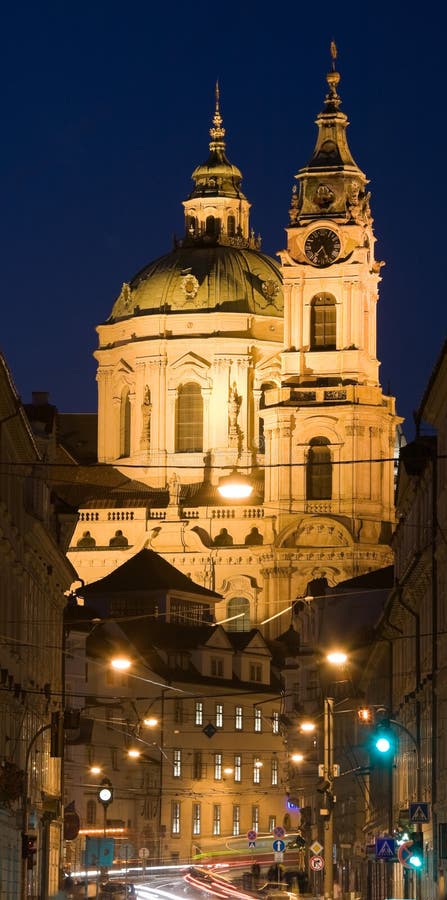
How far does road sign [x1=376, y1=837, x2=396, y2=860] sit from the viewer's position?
61719 millimetres

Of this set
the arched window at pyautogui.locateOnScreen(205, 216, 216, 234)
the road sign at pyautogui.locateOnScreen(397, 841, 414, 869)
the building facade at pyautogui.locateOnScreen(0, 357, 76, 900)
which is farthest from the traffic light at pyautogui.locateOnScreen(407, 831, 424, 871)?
the arched window at pyautogui.locateOnScreen(205, 216, 216, 234)

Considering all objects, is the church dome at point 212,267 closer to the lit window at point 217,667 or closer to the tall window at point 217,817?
the lit window at point 217,667

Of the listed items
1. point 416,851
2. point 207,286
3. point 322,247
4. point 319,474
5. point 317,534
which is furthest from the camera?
A: point 207,286

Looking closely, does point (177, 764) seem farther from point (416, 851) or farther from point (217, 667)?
point (416, 851)

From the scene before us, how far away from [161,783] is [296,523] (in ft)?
141

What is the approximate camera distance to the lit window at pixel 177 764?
123m

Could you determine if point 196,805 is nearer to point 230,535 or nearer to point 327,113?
point 230,535

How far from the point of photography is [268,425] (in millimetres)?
164500

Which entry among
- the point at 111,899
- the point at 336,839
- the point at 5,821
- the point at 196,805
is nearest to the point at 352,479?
the point at 196,805

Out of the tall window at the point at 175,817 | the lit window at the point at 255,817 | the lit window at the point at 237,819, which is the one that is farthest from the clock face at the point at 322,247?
the tall window at the point at 175,817

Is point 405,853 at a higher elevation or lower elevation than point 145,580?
lower

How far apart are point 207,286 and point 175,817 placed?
223ft

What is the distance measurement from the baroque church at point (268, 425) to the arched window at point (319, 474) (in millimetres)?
84

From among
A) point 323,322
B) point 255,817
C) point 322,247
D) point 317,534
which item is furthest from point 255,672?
point 322,247
